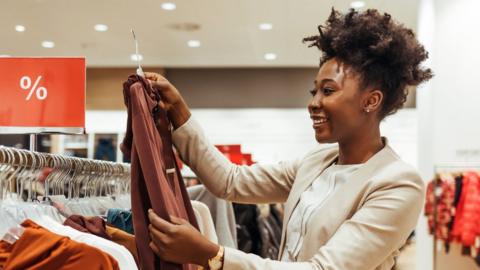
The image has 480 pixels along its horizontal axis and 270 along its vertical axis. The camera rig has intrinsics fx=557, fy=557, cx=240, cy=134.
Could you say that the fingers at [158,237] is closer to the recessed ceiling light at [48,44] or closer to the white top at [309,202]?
the white top at [309,202]

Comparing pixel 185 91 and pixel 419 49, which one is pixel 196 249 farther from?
pixel 185 91

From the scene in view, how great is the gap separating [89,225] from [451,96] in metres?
3.70

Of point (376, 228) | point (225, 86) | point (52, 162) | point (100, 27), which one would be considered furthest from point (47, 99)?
point (225, 86)

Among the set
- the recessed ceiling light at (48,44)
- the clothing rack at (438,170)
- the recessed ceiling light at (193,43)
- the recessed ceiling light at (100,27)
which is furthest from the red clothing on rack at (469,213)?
the recessed ceiling light at (48,44)

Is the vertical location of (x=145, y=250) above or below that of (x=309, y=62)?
below

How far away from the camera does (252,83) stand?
372 inches

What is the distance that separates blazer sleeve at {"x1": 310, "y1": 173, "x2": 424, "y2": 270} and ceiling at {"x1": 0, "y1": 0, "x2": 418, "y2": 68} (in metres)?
4.90

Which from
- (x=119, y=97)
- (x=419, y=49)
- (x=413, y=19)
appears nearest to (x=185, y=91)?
(x=119, y=97)

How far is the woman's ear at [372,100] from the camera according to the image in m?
1.33

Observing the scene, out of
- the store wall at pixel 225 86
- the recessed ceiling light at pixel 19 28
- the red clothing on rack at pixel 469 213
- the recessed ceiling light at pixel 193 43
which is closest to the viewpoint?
the red clothing on rack at pixel 469 213

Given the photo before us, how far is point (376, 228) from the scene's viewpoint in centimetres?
120

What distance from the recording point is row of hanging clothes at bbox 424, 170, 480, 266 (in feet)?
12.9

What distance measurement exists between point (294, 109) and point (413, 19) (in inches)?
125

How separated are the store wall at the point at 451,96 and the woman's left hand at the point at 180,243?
355cm
